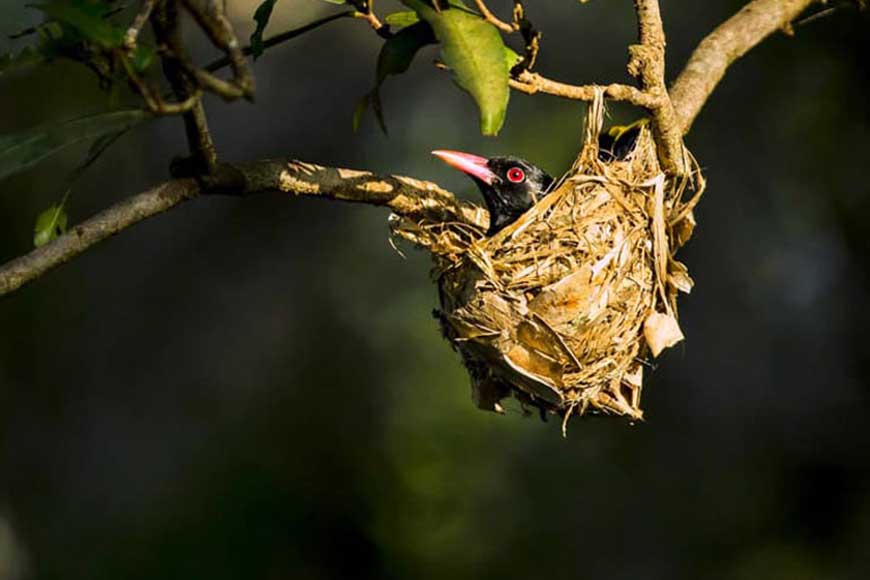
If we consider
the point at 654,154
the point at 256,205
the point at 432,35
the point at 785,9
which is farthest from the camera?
the point at 256,205

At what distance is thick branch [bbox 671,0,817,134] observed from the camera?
3.45 meters

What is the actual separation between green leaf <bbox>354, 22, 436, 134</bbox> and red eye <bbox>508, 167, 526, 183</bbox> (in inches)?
59.4

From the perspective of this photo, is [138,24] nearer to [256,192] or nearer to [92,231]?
[92,231]

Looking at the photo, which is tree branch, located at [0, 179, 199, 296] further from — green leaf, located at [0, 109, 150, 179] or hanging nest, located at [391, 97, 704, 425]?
hanging nest, located at [391, 97, 704, 425]

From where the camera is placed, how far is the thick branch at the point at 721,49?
345 cm

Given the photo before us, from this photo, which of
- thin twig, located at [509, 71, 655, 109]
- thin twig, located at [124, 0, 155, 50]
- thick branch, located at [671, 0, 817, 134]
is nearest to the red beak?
thick branch, located at [671, 0, 817, 134]

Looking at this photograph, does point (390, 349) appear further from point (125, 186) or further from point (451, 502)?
point (125, 186)

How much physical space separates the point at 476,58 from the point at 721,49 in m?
1.58

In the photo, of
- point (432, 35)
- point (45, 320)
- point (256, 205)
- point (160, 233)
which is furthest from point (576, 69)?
point (432, 35)

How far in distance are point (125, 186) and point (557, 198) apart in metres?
5.39

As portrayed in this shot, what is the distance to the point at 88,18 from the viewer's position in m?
1.84

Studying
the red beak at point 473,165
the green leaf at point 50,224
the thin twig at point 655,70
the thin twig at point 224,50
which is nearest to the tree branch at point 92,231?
the green leaf at point 50,224

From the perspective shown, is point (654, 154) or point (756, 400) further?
point (756, 400)

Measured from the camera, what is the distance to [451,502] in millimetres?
8688
